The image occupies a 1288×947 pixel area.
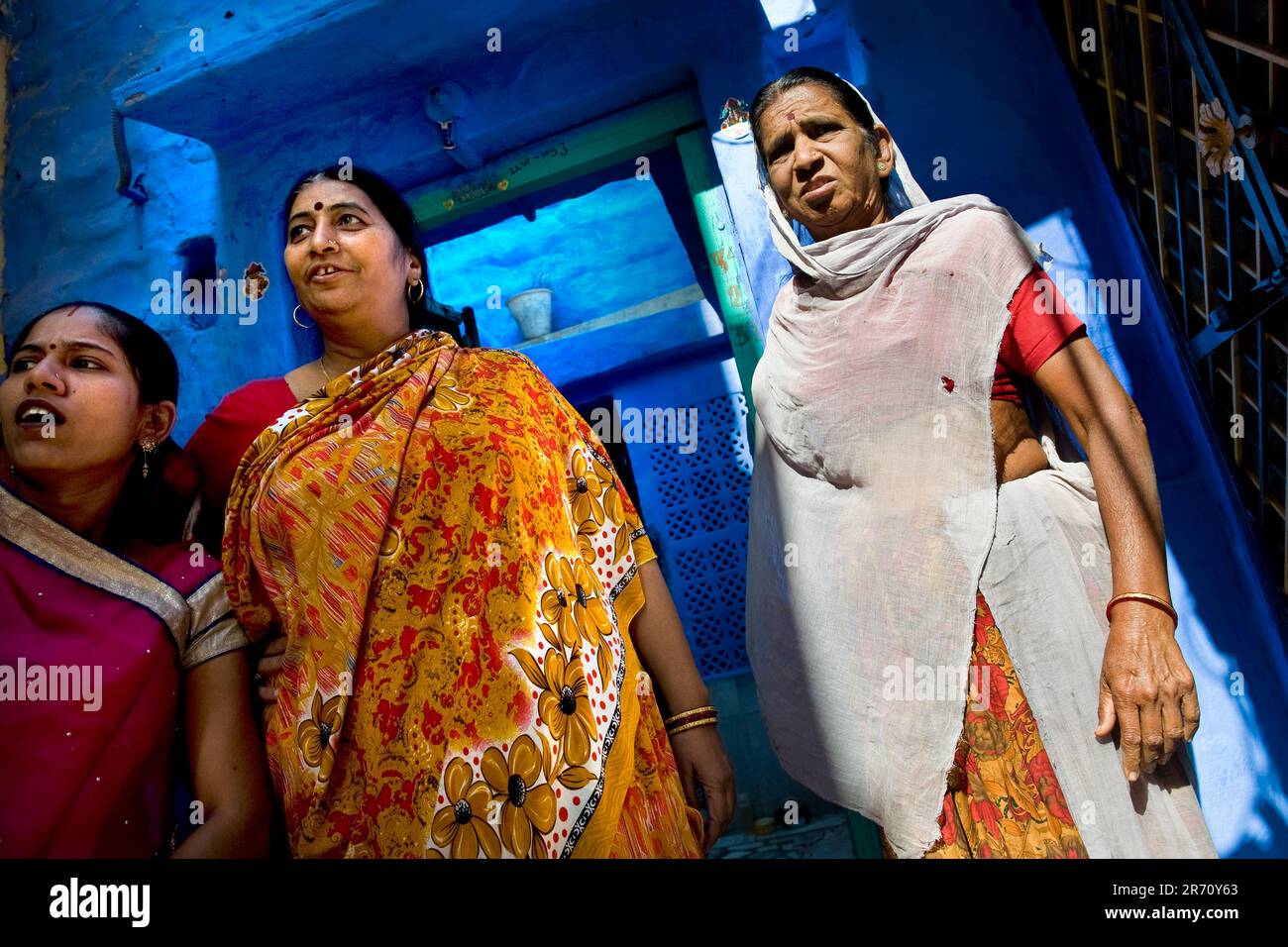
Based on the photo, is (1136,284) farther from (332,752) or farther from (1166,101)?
(332,752)

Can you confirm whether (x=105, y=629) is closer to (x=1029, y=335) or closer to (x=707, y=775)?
(x=707, y=775)

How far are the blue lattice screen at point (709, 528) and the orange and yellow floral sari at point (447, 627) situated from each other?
0.43 metres

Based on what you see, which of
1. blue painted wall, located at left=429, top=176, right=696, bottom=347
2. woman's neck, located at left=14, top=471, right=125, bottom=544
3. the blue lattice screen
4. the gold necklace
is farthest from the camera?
blue painted wall, located at left=429, top=176, right=696, bottom=347

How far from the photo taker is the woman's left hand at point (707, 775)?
1433mm

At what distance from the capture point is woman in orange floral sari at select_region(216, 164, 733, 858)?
4.17 feet

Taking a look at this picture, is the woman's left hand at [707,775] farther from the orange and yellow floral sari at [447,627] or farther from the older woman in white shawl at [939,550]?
the older woman in white shawl at [939,550]

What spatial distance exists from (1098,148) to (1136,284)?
28cm

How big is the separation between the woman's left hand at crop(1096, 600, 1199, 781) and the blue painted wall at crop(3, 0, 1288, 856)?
209mm

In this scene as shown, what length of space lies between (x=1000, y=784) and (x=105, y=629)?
139 centimetres

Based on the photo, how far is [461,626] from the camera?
1347 mm

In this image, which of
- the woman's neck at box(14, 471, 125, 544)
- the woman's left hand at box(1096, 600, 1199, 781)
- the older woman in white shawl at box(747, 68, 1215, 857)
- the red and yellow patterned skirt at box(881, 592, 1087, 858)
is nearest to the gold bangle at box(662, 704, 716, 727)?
the older woman in white shawl at box(747, 68, 1215, 857)

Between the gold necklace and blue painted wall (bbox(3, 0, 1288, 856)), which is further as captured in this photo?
the gold necklace

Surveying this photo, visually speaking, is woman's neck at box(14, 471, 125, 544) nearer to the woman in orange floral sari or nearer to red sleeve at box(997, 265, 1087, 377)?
the woman in orange floral sari

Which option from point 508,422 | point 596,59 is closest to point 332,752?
point 508,422
